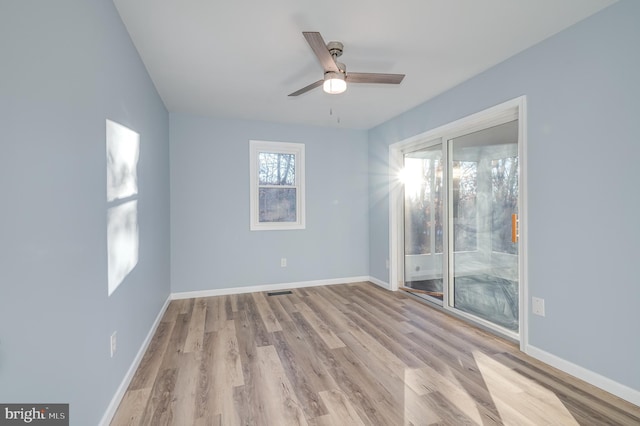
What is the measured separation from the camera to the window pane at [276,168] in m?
4.47

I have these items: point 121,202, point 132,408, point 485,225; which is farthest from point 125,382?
point 485,225

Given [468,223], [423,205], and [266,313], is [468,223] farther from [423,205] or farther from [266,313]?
[266,313]

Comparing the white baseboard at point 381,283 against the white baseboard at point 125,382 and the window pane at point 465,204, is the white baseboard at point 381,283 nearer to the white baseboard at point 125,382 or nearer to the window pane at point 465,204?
the window pane at point 465,204

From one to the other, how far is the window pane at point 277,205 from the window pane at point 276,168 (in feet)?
0.45

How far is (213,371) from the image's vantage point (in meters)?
2.22

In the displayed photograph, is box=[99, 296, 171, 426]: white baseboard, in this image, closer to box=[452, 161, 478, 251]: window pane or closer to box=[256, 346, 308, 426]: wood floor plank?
box=[256, 346, 308, 426]: wood floor plank

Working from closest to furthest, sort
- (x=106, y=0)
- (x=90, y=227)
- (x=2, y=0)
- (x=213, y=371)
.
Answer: (x=2, y=0) < (x=90, y=227) < (x=106, y=0) < (x=213, y=371)

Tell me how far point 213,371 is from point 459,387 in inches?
69.9

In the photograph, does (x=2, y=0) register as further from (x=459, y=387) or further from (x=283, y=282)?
(x=283, y=282)

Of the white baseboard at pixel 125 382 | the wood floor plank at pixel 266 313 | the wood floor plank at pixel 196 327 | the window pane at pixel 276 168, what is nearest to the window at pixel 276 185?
the window pane at pixel 276 168

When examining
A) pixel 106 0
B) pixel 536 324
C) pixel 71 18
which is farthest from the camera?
pixel 536 324

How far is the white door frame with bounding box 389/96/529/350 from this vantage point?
2.47 m

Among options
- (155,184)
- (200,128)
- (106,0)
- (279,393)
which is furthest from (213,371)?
(200,128)
